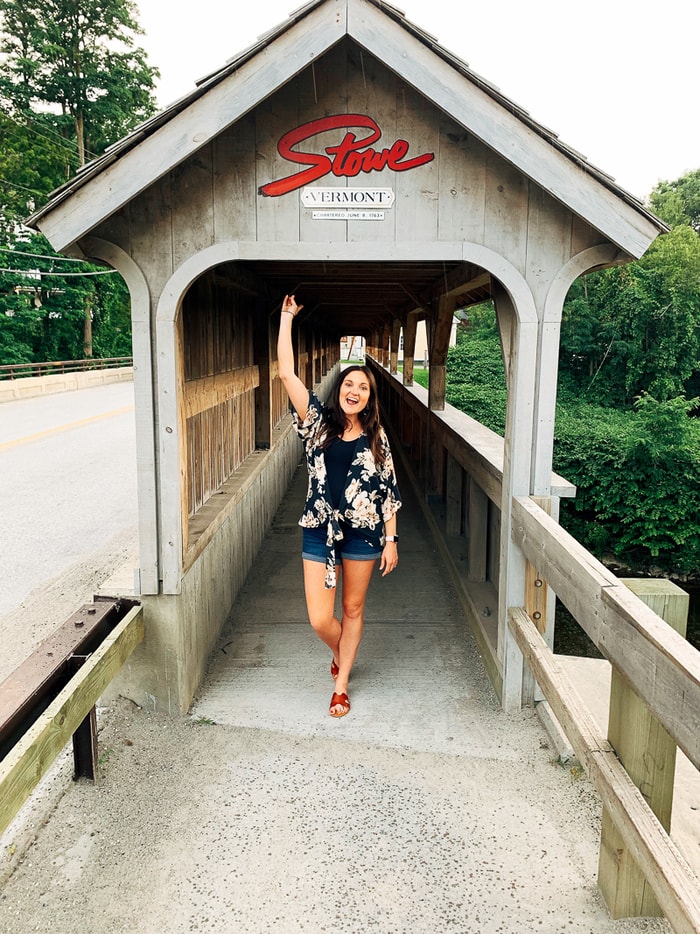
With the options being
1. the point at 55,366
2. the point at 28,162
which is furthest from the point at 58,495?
the point at 28,162

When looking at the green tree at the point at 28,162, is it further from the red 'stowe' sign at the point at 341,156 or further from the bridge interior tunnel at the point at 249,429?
the red 'stowe' sign at the point at 341,156

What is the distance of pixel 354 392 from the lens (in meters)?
3.77

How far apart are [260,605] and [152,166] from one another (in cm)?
336

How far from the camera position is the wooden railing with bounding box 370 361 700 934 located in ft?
6.39

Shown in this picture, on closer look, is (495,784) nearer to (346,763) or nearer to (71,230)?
(346,763)

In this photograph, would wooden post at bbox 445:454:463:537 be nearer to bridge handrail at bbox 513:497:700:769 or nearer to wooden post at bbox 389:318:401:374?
bridge handrail at bbox 513:497:700:769

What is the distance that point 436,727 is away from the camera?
3980mm

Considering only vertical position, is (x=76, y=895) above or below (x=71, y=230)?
below

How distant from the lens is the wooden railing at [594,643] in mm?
1948

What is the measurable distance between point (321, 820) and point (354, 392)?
1.94 meters

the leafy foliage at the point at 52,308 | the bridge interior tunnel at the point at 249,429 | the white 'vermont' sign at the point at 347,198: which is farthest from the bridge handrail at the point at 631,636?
the leafy foliage at the point at 52,308

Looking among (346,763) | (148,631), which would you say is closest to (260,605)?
(148,631)

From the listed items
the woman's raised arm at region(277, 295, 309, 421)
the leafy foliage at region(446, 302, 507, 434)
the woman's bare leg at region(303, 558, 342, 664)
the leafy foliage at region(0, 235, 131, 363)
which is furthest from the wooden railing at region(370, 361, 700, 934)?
the leafy foliage at region(0, 235, 131, 363)

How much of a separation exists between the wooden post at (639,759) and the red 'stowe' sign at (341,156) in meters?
2.37
